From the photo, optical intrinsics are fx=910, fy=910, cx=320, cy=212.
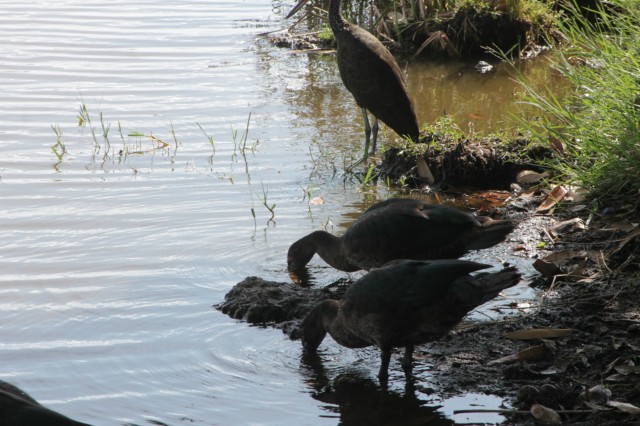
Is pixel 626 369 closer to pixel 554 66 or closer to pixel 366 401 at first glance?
pixel 366 401

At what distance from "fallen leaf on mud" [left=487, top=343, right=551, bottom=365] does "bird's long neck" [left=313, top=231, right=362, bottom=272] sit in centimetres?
148

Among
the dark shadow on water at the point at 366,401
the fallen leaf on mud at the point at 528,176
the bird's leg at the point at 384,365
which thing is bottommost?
the dark shadow on water at the point at 366,401

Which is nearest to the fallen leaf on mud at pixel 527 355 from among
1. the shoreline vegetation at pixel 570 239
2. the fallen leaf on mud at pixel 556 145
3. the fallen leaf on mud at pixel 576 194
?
the shoreline vegetation at pixel 570 239

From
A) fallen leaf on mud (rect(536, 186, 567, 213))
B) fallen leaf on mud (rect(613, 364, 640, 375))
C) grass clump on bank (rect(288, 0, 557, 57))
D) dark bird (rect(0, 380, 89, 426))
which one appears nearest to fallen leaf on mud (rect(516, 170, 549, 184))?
fallen leaf on mud (rect(536, 186, 567, 213))

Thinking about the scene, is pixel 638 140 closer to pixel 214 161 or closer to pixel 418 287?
pixel 418 287

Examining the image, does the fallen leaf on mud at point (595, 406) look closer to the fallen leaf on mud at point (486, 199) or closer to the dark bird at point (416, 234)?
the dark bird at point (416, 234)

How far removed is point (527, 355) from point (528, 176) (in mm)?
3048

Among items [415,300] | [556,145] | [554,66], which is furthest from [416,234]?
[554,66]

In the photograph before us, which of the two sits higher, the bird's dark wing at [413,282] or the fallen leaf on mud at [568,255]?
the bird's dark wing at [413,282]

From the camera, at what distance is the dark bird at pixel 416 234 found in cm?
540

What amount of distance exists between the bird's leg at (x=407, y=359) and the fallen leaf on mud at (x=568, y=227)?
1949 millimetres

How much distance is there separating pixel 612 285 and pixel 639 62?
77.7 inches

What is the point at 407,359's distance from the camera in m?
4.68

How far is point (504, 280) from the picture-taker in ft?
14.9
